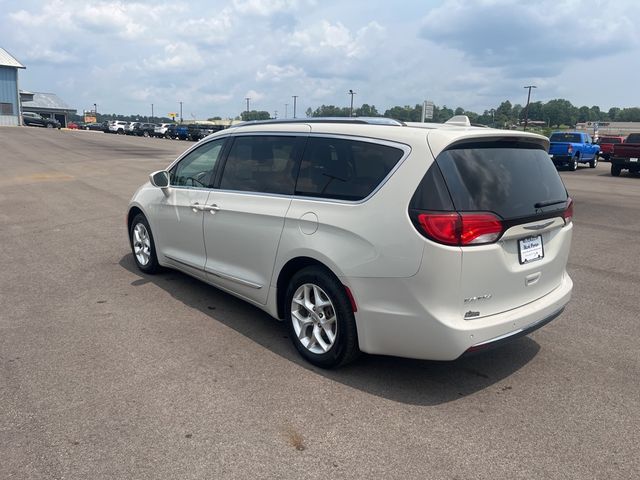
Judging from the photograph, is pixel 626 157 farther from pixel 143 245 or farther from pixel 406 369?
pixel 406 369

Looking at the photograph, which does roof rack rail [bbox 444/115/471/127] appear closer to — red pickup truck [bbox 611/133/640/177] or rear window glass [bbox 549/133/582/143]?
red pickup truck [bbox 611/133/640/177]

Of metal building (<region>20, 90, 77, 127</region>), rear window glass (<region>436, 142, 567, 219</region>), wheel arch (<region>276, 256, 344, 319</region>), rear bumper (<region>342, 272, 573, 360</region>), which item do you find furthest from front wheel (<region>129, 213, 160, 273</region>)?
metal building (<region>20, 90, 77, 127</region>)

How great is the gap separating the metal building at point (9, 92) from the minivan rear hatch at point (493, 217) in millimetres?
70242

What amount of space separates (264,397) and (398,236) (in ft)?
4.51

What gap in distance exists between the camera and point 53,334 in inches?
176

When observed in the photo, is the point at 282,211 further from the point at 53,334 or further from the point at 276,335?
the point at 53,334

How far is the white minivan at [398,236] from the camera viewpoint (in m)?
3.28

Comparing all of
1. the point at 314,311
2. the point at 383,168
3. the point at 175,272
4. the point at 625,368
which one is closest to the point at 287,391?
the point at 314,311

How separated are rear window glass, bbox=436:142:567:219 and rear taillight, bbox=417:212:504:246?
7 centimetres

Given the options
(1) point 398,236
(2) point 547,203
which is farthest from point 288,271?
(2) point 547,203

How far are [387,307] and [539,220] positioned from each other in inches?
48.1

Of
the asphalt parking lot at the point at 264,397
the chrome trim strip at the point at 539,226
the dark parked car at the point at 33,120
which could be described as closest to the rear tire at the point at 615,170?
the asphalt parking lot at the point at 264,397

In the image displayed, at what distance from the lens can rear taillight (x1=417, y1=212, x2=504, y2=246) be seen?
3.22 metres

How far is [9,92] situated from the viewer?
62062mm
